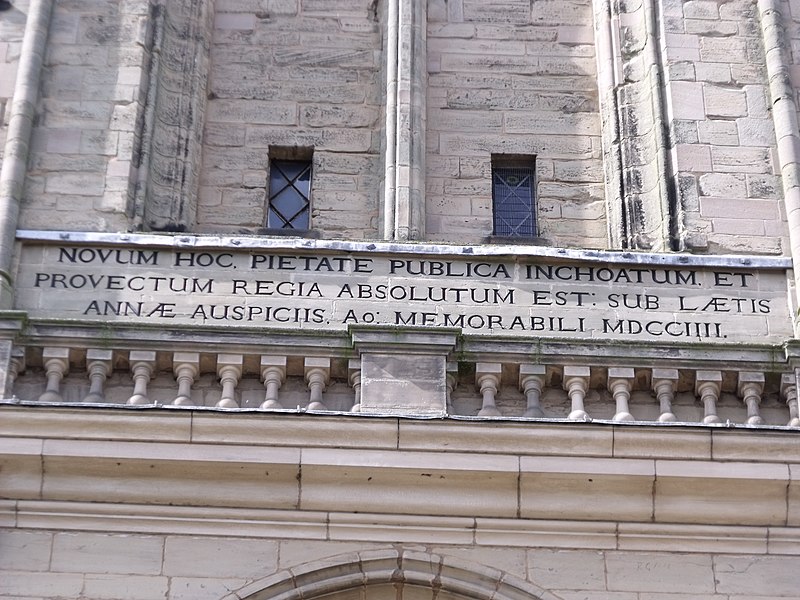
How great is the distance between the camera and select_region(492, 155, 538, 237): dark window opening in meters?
16.2

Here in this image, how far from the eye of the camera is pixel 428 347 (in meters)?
14.1

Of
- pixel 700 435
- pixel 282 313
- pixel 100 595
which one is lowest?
pixel 100 595

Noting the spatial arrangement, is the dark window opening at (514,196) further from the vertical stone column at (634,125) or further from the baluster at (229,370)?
the baluster at (229,370)

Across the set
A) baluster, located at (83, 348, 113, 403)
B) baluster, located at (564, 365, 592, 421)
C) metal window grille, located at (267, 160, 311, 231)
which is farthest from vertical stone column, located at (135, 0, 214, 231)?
baluster, located at (564, 365, 592, 421)

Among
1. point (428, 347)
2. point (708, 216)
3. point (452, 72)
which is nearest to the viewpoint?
point (428, 347)

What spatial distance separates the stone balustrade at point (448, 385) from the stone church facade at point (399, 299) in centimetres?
3

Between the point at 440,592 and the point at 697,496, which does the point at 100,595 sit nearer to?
the point at 440,592

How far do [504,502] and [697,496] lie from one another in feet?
4.08

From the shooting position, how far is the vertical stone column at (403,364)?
45.8 feet

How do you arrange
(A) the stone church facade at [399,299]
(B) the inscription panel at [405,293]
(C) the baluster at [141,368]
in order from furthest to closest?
(B) the inscription panel at [405,293] < (C) the baluster at [141,368] < (A) the stone church facade at [399,299]

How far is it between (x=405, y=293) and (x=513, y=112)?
259 centimetres

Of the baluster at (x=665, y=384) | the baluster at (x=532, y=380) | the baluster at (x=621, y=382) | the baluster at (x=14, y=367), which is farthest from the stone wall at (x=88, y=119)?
the baluster at (x=665, y=384)

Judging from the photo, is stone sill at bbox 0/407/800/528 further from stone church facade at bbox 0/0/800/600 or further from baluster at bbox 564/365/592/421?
baluster at bbox 564/365/592/421

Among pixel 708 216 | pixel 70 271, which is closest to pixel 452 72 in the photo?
pixel 708 216
